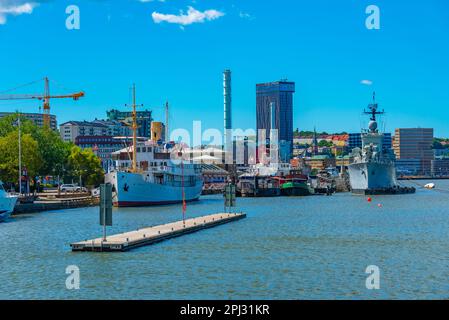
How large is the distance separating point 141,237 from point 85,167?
88.9 m

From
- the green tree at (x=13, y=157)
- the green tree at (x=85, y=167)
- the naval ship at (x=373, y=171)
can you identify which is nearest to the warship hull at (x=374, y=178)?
the naval ship at (x=373, y=171)

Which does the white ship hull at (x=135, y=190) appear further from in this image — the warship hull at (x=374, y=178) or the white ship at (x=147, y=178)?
the warship hull at (x=374, y=178)

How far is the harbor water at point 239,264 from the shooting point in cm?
3225

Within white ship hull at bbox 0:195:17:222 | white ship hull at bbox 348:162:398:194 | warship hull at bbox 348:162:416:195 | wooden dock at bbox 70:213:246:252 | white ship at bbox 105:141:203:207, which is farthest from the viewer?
white ship hull at bbox 348:162:398:194

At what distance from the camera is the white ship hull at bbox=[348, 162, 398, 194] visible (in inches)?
6467

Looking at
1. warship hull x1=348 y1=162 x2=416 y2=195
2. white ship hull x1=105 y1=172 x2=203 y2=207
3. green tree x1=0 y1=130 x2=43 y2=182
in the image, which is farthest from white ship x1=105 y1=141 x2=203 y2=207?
warship hull x1=348 y1=162 x2=416 y2=195

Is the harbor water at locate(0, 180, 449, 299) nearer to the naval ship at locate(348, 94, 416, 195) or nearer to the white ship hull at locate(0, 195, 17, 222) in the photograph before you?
the white ship hull at locate(0, 195, 17, 222)

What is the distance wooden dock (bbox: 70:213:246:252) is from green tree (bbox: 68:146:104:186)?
69256 millimetres

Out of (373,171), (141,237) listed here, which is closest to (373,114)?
(373,171)
